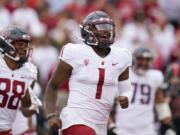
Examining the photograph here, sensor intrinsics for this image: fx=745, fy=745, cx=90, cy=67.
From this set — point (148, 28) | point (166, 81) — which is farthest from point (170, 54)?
point (166, 81)

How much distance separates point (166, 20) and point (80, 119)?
847 cm

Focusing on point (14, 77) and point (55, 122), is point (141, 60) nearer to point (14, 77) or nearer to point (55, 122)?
point (14, 77)

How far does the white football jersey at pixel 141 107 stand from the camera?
31.0 feet

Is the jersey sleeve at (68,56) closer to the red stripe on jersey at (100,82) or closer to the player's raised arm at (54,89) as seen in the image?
the player's raised arm at (54,89)

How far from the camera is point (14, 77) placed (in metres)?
7.28

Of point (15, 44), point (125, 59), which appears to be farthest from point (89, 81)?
point (15, 44)

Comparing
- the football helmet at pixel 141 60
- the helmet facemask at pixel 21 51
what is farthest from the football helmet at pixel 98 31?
the football helmet at pixel 141 60

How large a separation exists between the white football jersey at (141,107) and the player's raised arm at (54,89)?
2585 millimetres

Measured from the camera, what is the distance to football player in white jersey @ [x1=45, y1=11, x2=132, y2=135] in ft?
22.5

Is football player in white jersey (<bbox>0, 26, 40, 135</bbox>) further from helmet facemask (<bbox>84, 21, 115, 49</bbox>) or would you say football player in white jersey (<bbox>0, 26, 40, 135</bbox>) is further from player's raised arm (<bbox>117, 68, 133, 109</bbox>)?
player's raised arm (<bbox>117, 68, 133, 109</bbox>)

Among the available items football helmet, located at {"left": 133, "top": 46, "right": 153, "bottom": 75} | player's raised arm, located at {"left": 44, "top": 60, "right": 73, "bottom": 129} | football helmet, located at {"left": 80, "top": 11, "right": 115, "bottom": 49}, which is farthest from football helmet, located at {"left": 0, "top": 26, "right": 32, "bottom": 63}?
football helmet, located at {"left": 133, "top": 46, "right": 153, "bottom": 75}

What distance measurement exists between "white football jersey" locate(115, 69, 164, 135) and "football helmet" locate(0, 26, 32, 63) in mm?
2446

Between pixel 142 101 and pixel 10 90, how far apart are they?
2.68 metres

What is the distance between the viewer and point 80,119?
686 cm
